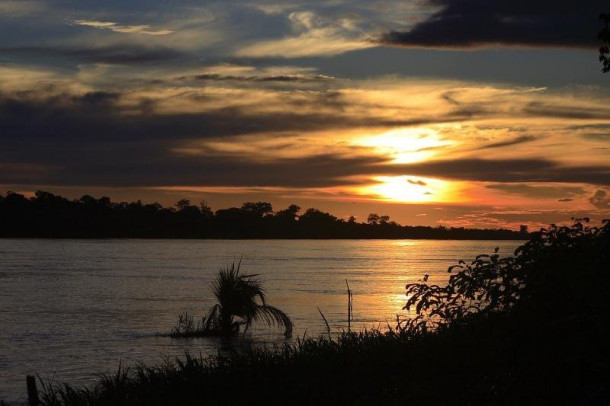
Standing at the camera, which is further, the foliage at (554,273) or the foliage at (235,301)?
the foliage at (235,301)

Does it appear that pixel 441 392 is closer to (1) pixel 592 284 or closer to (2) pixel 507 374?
(2) pixel 507 374

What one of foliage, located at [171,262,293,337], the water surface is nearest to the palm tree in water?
foliage, located at [171,262,293,337]

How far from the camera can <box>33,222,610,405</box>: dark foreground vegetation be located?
9.69m

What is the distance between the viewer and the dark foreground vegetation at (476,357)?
969 centimetres

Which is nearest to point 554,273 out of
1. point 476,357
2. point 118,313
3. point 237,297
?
point 476,357

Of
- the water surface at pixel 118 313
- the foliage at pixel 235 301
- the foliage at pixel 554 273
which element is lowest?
the water surface at pixel 118 313

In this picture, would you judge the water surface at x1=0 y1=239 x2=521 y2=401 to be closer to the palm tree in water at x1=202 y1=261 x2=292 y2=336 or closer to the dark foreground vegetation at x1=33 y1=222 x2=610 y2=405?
the palm tree in water at x1=202 y1=261 x2=292 y2=336

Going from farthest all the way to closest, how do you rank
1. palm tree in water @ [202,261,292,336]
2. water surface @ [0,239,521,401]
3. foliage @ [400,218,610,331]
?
water surface @ [0,239,521,401] → palm tree in water @ [202,261,292,336] → foliage @ [400,218,610,331]

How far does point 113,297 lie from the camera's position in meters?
75.5

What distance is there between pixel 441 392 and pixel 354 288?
3075 inches

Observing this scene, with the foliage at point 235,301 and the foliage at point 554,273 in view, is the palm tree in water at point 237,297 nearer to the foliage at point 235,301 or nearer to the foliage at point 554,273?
the foliage at point 235,301

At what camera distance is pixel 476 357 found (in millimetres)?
12523

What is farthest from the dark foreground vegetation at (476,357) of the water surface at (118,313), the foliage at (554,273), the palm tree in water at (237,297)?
the palm tree in water at (237,297)

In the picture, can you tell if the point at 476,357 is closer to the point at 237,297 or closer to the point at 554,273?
the point at 554,273
